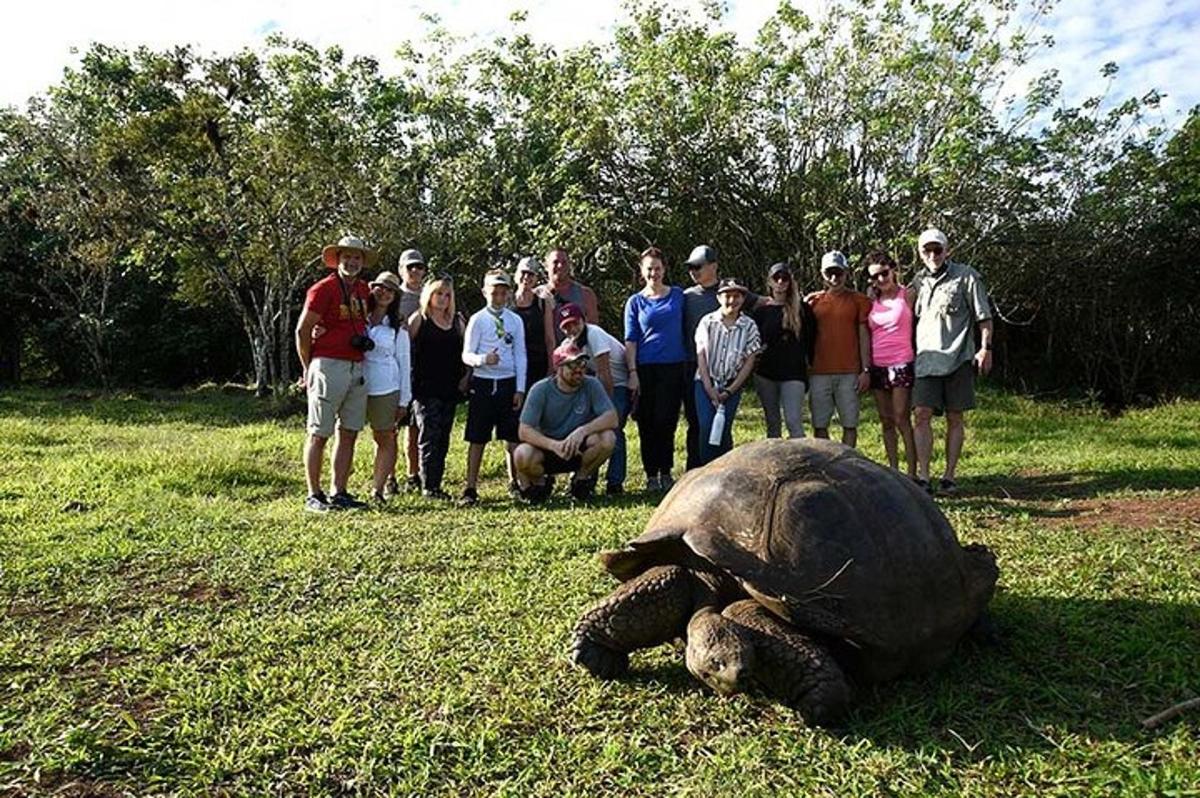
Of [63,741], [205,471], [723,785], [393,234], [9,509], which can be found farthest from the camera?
[393,234]

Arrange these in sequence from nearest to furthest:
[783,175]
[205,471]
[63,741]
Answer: [63,741] < [205,471] < [783,175]

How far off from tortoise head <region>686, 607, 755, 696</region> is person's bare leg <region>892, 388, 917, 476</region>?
411 cm

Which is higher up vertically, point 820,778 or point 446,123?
point 446,123

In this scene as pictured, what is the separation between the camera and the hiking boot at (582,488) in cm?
668

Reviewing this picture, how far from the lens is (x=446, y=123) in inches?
673

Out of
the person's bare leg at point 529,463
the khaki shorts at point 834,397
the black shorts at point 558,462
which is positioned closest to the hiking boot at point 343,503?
the person's bare leg at point 529,463

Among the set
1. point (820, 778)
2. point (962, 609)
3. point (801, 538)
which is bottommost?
point (820, 778)

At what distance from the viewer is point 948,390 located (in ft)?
21.0

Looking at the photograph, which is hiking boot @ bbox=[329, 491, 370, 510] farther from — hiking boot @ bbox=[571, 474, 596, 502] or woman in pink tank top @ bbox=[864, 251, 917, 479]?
woman in pink tank top @ bbox=[864, 251, 917, 479]

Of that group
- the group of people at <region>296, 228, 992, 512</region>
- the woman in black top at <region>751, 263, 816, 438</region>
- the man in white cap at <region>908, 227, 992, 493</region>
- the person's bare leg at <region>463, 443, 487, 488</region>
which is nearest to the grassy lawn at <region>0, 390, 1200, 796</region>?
the man in white cap at <region>908, 227, 992, 493</region>

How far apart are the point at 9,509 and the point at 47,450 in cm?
392

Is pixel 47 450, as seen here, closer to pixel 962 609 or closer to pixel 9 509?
pixel 9 509

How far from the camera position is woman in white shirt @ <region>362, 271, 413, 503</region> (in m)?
6.61

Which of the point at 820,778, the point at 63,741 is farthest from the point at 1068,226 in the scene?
the point at 63,741
